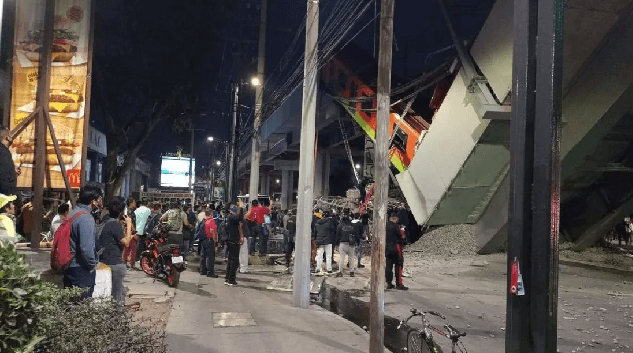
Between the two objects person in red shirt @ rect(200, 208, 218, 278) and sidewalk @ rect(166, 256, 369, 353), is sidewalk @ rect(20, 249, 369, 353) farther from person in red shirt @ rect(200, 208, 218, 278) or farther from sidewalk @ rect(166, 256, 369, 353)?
person in red shirt @ rect(200, 208, 218, 278)

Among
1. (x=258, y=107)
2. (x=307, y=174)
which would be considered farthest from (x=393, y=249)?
(x=258, y=107)

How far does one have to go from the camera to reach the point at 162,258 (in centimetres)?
1074

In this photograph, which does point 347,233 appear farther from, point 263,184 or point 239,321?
point 263,184

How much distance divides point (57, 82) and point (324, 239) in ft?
25.3

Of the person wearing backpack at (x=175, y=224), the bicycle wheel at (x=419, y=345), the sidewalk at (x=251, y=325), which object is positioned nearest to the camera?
the bicycle wheel at (x=419, y=345)

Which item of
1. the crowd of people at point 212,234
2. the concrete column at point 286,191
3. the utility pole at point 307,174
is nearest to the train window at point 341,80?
the crowd of people at point 212,234

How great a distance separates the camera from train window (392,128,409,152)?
18.1 m

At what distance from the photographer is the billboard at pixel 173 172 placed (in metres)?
47.4

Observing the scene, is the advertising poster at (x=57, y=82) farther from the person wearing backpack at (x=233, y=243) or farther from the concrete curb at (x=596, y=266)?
the concrete curb at (x=596, y=266)

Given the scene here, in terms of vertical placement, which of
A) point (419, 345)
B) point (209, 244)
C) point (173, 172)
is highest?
point (173, 172)

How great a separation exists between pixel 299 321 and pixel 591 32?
10126 millimetres

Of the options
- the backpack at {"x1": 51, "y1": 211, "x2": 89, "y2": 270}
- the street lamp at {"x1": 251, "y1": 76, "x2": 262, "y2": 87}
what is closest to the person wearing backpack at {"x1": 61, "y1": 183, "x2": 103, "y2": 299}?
the backpack at {"x1": 51, "y1": 211, "x2": 89, "y2": 270}

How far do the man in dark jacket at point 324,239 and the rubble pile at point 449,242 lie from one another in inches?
221

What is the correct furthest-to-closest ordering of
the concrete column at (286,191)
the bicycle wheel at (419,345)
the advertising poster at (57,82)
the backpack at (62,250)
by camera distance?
1. the concrete column at (286,191)
2. the advertising poster at (57,82)
3. the backpack at (62,250)
4. the bicycle wheel at (419,345)
